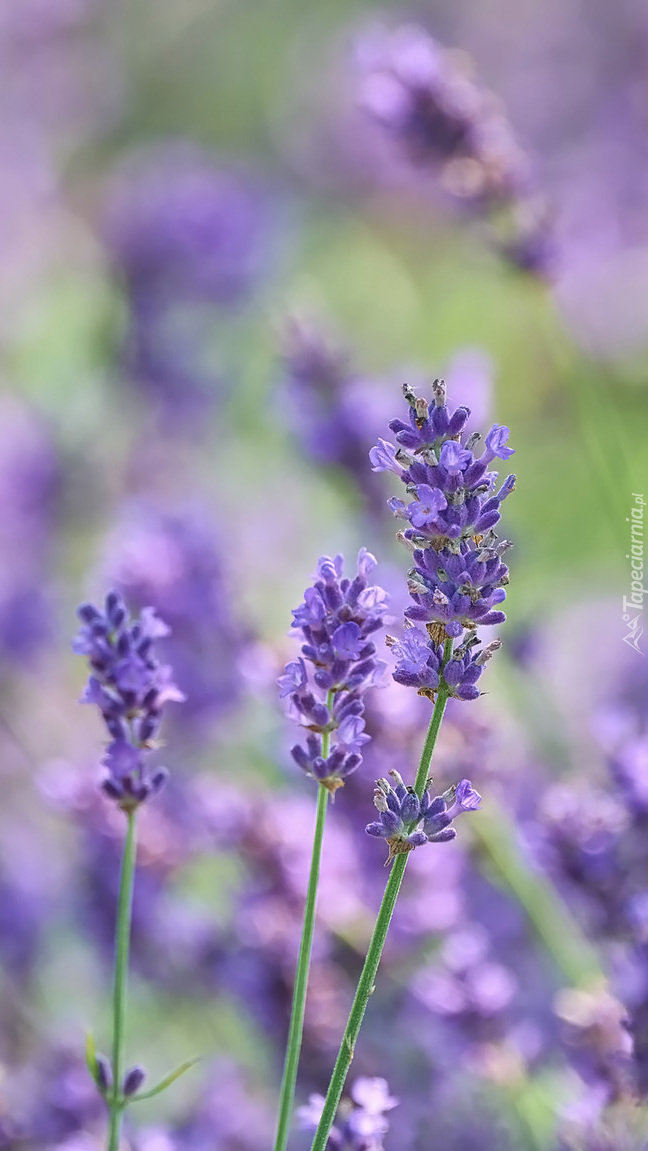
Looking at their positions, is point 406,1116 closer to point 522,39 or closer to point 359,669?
point 359,669

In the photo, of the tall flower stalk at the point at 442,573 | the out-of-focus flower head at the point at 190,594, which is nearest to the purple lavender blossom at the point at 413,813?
the tall flower stalk at the point at 442,573

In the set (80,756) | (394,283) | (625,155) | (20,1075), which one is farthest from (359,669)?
(625,155)

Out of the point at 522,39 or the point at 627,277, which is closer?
the point at 627,277

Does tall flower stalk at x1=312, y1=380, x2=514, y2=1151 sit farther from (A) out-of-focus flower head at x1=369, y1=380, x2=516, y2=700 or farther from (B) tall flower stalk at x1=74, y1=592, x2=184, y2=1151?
(B) tall flower stalk at x1=74, y1=592, x2=184, y2=1151

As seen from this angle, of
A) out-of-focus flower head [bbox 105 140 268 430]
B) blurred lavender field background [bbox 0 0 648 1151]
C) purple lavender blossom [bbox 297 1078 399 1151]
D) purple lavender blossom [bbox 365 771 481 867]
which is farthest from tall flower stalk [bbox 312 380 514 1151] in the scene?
out-of-focus flower head [bbox 105 140 268 430]

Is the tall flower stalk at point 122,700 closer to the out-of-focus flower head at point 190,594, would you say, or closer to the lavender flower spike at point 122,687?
the lavender flower spike at point 122,687

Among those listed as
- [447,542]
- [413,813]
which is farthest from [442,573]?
[413,813]
